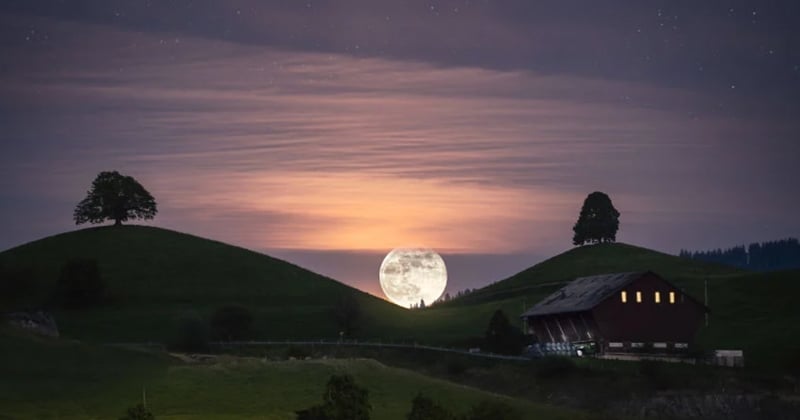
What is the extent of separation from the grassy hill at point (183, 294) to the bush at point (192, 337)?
7365mm

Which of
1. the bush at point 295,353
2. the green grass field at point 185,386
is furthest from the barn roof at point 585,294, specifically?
the green grass field at point 185,386

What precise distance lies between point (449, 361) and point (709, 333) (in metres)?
33.4

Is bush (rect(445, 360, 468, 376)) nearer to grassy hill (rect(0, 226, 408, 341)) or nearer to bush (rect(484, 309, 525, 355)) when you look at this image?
bush (rect(484, 309, 525, 355))

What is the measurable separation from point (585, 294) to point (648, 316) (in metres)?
6.63

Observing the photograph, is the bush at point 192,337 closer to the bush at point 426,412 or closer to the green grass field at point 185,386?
the green grass field at point 185,386

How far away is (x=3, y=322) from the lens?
113562 mm

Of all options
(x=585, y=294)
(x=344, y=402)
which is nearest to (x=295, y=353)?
(x=585, y=294)

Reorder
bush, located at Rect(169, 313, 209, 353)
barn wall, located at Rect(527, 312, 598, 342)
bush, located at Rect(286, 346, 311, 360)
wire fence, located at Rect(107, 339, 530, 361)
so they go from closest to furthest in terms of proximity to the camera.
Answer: bush, located at Rect(286, 346, 311, 360), barn wall, located at Rect(527, 312, 598, 342), wire fence, located at Rect(107, 339, 530, 361), bush, located at Rect(169, 313, 209, 353)

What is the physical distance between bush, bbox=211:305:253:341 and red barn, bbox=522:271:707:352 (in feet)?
116

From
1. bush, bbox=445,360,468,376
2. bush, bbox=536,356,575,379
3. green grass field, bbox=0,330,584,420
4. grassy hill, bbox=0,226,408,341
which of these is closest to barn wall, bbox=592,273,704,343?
bush, bbox=445,360,468,376

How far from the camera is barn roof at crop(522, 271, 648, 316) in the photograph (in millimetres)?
127188

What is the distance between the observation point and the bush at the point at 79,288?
16788cm

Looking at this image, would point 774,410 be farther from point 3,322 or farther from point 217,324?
point 217,324

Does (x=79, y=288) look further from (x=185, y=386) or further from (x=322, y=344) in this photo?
(x=185, y=386)
